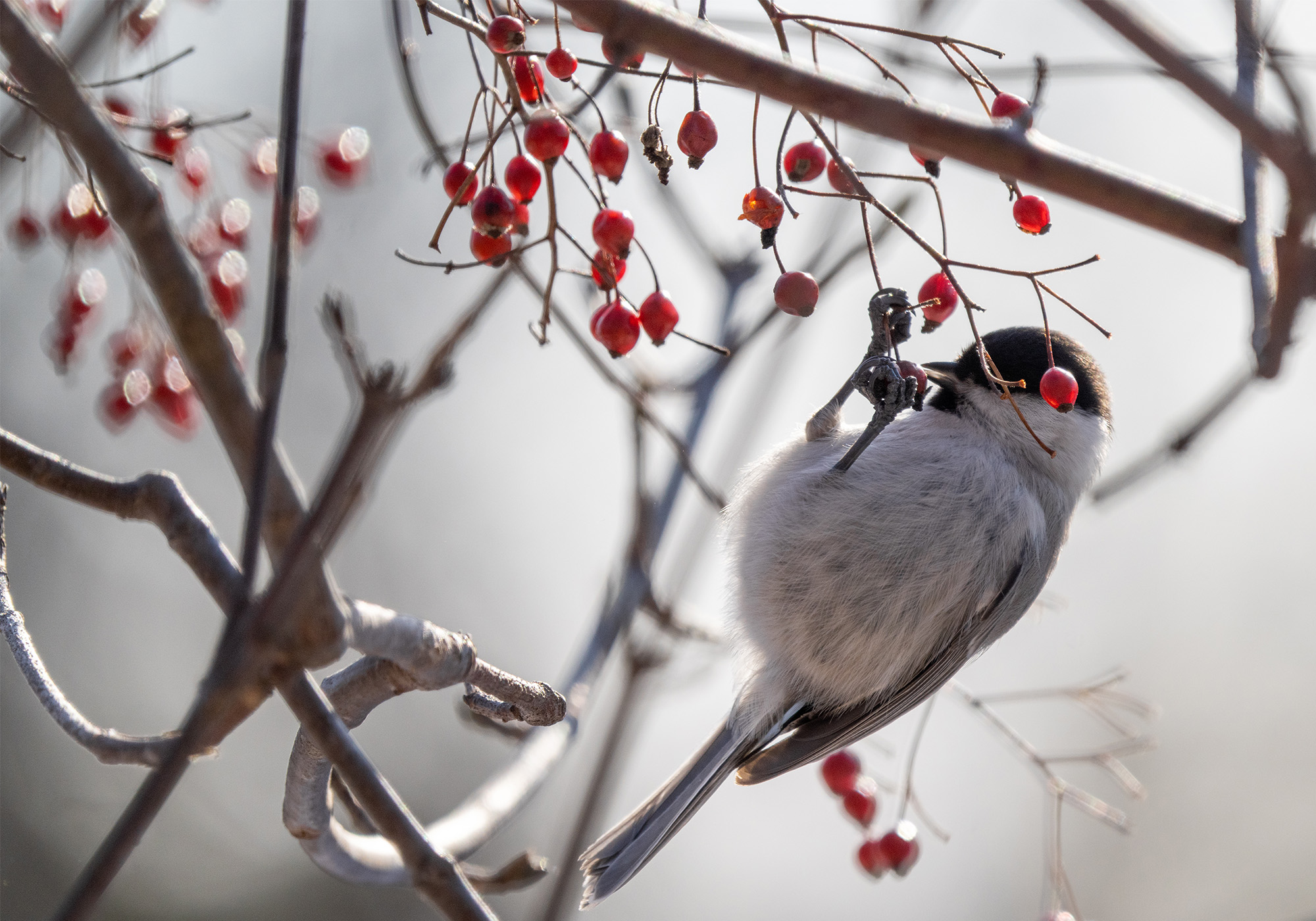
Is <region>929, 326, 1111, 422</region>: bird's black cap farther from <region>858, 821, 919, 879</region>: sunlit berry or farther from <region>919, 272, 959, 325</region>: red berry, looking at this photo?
<region>858, 821, 919, 879</region>: sunlit berry

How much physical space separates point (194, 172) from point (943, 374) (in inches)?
71.0

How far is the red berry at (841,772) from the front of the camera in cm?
262

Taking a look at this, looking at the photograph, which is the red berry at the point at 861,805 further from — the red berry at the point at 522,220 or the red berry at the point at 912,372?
the red berry at the point at 522,220

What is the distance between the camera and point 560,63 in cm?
145

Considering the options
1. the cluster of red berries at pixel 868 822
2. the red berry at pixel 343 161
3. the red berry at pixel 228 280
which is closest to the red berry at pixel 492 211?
the red berry at pixel 228 280

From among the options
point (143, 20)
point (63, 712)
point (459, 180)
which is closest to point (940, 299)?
point (459, 180)

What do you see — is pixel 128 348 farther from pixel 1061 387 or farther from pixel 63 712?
pixel 1061 387

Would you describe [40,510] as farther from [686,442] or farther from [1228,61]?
[1228,61]

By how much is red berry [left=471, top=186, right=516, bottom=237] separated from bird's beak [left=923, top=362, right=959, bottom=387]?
4.65 feet

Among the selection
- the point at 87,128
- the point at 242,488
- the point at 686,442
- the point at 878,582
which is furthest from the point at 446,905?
the point at 686,442

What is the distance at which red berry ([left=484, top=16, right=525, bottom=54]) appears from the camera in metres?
1.25

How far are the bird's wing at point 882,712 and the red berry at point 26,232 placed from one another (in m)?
1.93

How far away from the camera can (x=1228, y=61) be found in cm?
123

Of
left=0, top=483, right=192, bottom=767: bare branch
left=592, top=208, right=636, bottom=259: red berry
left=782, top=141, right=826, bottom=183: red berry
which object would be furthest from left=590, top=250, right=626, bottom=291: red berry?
left=0, top=483, right=192, bottom=767: bare branch
